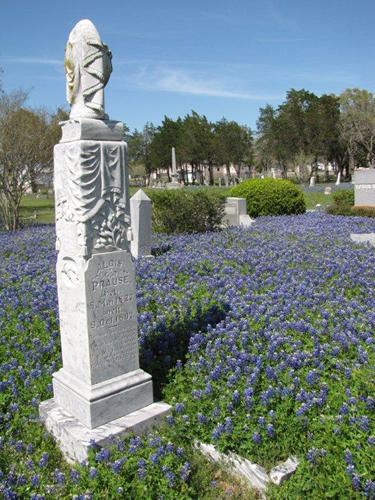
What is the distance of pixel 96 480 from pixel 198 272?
15.5 ft

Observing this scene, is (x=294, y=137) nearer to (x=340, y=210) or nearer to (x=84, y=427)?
(x=340, y=210)

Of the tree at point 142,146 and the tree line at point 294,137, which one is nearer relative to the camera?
the tree line at point 294,137

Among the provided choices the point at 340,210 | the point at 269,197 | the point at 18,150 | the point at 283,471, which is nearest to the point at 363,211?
the point at 340,210

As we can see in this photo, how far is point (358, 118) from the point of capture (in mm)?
48938

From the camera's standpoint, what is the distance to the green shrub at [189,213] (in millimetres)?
12492

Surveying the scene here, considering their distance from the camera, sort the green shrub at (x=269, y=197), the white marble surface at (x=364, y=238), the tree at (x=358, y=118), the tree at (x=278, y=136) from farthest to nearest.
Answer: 1. the tree at (x=278, y=136)
2. the tree at (x=358, y=118)
3. the green shrub at (x=269, y=197)
4. the white marble surface at (x=364, y=238)

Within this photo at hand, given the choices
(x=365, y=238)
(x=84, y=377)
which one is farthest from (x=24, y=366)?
(x=365, y=238)

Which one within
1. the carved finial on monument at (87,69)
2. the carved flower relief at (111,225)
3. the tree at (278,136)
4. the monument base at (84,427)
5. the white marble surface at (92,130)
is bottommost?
the monument base at (84,427)

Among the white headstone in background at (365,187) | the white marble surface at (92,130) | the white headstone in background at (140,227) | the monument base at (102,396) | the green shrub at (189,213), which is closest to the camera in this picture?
the white marble surface at (92,130)

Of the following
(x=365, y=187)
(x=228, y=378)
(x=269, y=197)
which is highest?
(x=365, y=187)

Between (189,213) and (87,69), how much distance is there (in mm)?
9095

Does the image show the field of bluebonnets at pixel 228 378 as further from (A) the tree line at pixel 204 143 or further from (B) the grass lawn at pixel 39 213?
(A) the tree line at pixel 204 143

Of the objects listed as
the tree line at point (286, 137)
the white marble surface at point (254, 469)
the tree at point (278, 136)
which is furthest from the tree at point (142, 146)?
Result: the white marble surface at point (254, 469)

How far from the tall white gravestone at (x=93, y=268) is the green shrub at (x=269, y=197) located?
13.3 metres
